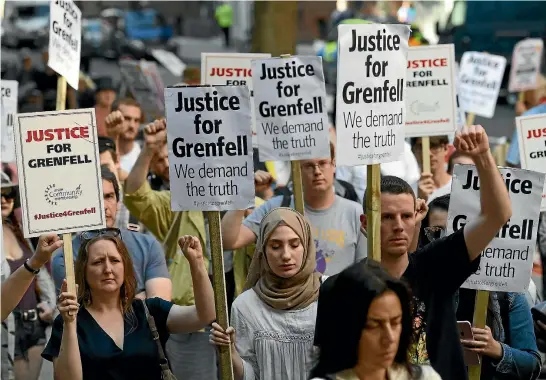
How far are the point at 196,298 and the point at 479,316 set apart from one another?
1.21m

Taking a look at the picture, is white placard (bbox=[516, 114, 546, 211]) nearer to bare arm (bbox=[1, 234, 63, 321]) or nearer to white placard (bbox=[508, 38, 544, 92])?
bare arm (bbox=[1, 234, 63, 321])

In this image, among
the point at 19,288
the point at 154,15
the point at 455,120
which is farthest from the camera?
the point at 154,15

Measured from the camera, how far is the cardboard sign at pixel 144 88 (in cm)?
1330

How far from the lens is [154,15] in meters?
44.6

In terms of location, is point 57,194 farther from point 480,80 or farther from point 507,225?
point 480,80

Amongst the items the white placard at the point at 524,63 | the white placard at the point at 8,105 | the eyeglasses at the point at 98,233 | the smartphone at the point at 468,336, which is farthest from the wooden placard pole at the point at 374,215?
the white placard at the point at 524,63

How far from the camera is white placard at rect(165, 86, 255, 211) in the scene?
6633mm

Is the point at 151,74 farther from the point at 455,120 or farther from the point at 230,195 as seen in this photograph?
the point at 230,195

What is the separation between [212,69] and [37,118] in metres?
3.00

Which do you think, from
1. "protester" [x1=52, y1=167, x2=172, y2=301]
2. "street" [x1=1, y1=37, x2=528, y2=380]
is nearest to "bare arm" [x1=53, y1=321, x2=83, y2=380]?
"protester" [x1=52, y1=167, x2=172, y2=301]

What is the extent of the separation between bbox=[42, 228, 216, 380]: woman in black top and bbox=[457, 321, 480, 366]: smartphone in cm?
105

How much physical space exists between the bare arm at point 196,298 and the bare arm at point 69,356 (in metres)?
0.44

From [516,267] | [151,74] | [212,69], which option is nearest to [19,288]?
[516,267]

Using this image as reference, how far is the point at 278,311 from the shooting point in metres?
5.97
